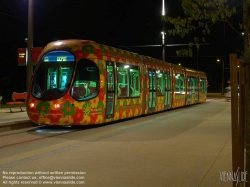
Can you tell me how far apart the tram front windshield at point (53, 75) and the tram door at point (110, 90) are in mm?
1733

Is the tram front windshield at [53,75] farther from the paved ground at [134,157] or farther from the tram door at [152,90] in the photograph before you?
the tram door at [152,90]

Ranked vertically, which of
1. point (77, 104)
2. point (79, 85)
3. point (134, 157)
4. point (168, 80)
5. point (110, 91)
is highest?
point (168, 80)

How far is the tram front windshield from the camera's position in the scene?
545 inches

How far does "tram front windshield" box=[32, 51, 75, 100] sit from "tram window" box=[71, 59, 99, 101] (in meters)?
0.28

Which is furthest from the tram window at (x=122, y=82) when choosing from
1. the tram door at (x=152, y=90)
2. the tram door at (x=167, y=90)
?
the tram door at (x=167, y=90)

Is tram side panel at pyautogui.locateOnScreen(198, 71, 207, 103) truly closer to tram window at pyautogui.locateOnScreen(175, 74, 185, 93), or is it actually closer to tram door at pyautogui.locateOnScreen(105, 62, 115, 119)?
tram window at pyautogui.locateOnScreen(175, 74, 185, 93)

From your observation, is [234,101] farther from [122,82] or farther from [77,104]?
[122,82]

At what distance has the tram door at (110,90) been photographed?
15047mm

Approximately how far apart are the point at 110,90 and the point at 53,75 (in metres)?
2.44

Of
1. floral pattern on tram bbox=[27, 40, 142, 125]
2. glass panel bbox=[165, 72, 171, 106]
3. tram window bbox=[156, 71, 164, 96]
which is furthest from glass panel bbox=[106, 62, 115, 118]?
glass panel bbox=[165, 72, 171, 106]

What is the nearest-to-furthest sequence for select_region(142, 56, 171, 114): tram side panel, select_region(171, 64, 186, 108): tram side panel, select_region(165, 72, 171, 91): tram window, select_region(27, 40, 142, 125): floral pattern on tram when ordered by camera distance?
select_region(27, 40, 142, 125): floral pattern on tram
select_region(142, 56, 171, 114): tram side panel
select_region(165, 72, 171, 91): tram window
select_region(171, 64, 186, 108): tram side panel

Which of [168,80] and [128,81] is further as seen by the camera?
[168,80]

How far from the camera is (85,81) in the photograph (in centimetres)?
1407

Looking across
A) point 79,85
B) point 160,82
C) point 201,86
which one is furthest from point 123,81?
point 201,86
